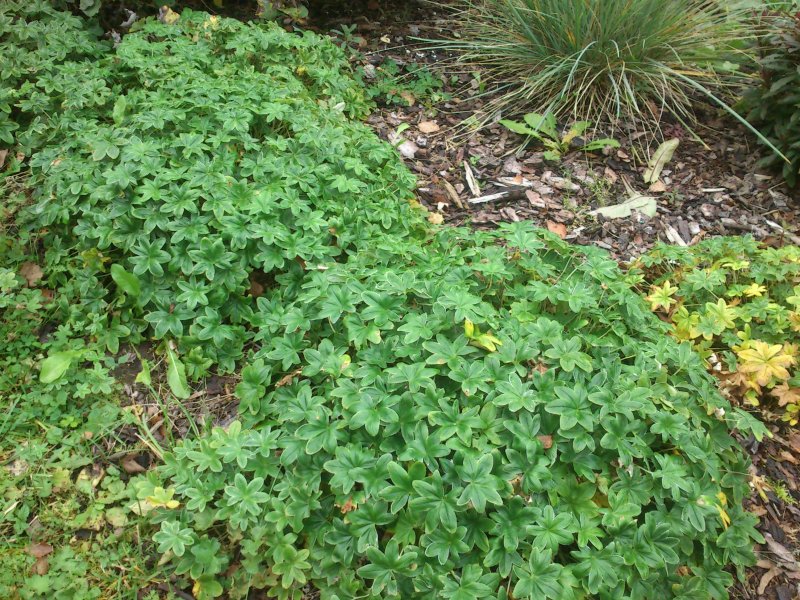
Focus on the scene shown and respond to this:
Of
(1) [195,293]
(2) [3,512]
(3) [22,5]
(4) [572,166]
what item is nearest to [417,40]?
(4) [572,166]

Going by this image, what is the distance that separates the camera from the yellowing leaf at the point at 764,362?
265 cm

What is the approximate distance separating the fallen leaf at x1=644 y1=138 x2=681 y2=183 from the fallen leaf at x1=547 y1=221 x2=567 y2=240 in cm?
80

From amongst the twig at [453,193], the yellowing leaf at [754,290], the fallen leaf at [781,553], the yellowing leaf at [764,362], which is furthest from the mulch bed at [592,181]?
the fallen leaf at [781,553]

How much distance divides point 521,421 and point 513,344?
303 mm

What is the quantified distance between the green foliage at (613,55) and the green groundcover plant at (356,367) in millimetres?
1733

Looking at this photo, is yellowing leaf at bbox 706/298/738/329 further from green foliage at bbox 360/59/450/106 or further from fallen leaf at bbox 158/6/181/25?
fallen leaf at bbox 158/6/181/25

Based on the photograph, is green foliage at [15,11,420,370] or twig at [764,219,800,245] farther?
twig at [764,219,800,245]

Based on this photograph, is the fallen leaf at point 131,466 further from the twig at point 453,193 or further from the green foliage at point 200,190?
the twig at point 453,193

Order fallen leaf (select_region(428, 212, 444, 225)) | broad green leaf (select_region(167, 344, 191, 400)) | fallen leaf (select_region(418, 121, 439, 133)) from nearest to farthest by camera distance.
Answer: broad green leaf (select_region(167, 344, 191, 400)) → fallen leaf (select_region(428, 212, 444, 225)) → fallen leaf (select_region(418, 121, 439, 133))

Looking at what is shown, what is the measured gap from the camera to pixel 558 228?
3.68m

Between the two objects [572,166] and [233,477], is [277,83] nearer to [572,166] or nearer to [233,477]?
[572,166]

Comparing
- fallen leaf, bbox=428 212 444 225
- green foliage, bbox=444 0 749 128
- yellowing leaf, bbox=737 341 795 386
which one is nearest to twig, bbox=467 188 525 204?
fallen leaf, bbox=428 212 444 225

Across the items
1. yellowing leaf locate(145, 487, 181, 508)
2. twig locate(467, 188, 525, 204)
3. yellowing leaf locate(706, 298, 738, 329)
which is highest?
yellowing leaf locate(706, 298, 738, 329)

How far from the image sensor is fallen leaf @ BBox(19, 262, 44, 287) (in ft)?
9.87
